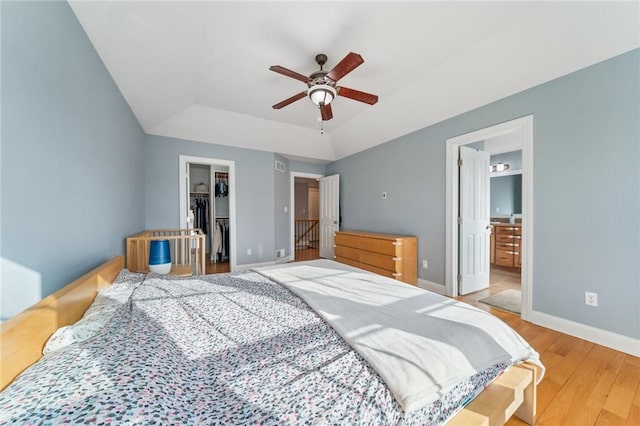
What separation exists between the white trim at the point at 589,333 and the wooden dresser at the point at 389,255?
4.73 feet

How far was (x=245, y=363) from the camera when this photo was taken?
33.6 inches

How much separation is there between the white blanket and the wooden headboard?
110 cm

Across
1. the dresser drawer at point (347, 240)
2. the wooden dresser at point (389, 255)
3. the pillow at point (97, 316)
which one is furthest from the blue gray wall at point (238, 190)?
the pillow at point (97, 316)

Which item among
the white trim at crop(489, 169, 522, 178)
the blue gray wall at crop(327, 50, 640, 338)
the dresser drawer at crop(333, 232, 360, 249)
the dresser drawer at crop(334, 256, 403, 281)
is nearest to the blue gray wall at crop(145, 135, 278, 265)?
the dresser drawer at crop(333, 232, 360, 249)

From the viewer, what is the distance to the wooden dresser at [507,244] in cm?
446

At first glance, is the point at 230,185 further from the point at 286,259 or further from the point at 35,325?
the point at 35,325

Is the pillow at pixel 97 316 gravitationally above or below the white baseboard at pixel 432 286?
above

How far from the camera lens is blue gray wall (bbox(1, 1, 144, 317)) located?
97 centimetres

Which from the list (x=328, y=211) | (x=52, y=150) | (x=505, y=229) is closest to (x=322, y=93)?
(x=52, y=150)

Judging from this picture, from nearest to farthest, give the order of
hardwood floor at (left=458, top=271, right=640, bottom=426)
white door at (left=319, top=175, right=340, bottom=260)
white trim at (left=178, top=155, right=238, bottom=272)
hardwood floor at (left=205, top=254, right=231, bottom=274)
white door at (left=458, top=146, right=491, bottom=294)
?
hardwood floor at (left=458, top=271, right=640, bottom=426), white door at (left=458, top=146, right=491, bottom=294), white trim at (left=178, top=155, right=238, bottom=272), hardwood floor at (left=205, top=254, right=231, bottom=274), white door at (left=319, top=175, right=340, bottom=260)

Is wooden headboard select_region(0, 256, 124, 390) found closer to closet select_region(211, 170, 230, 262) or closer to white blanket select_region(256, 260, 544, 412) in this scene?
white blanket select_region(256, 260, 544, 412)

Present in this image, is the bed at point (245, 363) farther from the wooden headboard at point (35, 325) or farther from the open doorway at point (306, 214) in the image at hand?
the open doorway at point (306, 214)

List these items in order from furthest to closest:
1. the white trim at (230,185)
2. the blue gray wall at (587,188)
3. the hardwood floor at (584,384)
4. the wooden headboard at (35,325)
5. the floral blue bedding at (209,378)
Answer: the white trim at (230,185) < the blue gray wall at (587,188) < the hardwood floor at (584,384) < the wooden headboard at (35,325) < the floral blue bedding at (209,378)

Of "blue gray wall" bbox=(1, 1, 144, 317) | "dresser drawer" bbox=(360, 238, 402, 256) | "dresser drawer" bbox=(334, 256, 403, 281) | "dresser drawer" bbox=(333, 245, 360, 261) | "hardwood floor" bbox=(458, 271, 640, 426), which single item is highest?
"blue gray wall" bbox=(1, 1, 144, 317)
